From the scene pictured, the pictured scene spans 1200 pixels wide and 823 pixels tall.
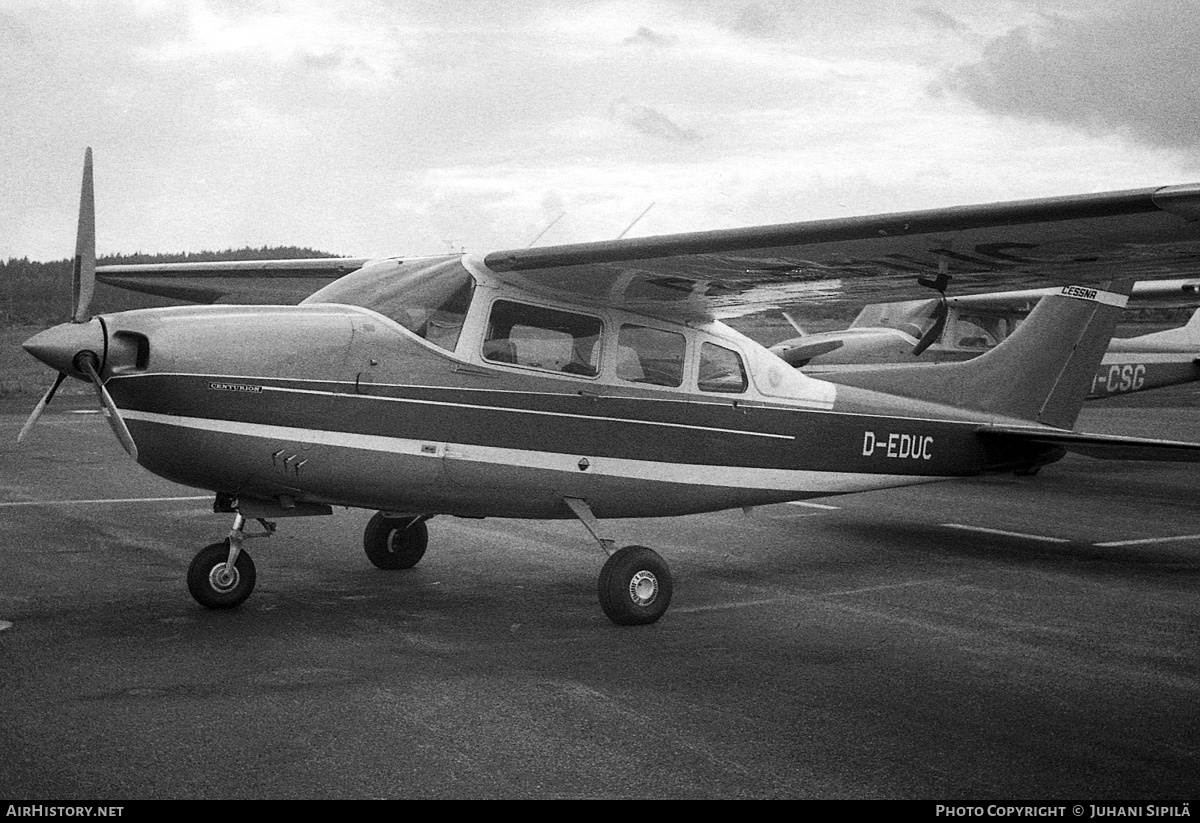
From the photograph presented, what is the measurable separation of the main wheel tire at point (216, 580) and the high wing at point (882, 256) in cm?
240

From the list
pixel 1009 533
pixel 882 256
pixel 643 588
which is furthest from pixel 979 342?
pixel 643 588

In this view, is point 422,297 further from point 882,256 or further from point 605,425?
point 882,256

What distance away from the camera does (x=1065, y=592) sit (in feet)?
26.1

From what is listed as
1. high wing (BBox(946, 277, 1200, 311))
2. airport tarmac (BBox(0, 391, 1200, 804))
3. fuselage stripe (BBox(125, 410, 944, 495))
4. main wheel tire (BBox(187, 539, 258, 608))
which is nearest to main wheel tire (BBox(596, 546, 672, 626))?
airport tarmac (BBox(0, 391, 1200, 804))

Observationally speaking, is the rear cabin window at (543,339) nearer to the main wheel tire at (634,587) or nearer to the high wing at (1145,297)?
the main wheel tire at (634,587)

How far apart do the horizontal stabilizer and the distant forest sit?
36.5 metres

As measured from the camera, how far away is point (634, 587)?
6.91m

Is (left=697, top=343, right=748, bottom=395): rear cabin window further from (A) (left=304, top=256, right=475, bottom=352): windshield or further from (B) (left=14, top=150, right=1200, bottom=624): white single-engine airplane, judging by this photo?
(A) (left=304, top=256, right=475, bottom=352): windshield

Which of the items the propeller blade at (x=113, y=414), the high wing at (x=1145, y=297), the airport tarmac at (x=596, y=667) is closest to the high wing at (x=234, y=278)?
the airport tarmac at (x=596, y=667)

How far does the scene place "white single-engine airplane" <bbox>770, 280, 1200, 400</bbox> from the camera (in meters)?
17.7

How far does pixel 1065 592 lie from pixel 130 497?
30.6 ft

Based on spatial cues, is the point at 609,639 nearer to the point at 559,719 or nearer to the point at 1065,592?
the point at 559,719

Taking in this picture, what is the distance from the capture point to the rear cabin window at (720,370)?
26.0 ft

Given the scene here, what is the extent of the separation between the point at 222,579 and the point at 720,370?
3.53 m
